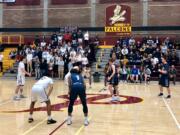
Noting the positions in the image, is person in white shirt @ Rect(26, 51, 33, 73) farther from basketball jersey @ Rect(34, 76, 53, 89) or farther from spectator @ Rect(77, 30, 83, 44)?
basketball jersey @ Rect(34, 76, 53, 89)

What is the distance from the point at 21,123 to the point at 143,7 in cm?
2679

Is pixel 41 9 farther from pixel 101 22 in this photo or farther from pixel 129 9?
pixel 129 9

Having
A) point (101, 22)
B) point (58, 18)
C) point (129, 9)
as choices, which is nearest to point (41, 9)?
point (58, 18)

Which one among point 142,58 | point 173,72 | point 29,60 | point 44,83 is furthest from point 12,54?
point 44,83

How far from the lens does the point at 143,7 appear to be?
1421 inches

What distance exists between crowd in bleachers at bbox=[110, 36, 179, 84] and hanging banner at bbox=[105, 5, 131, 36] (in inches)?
135

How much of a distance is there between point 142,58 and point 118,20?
805cm

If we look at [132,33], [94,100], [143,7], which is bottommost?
[94,100]

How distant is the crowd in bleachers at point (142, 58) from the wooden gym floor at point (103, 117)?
33.6ft

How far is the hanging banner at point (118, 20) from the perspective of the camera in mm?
35906

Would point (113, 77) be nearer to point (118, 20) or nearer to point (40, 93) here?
point (40, 93)

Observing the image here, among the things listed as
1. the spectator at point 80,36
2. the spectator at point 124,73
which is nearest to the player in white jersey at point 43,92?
the spectator at point 124,73


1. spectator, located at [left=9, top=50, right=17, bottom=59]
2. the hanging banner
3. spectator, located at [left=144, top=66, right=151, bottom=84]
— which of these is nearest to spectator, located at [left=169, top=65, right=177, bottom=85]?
spectator, located at [left=144, top=66, right=151, bottom=84]

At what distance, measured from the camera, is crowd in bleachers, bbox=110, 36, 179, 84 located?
27422 mm
